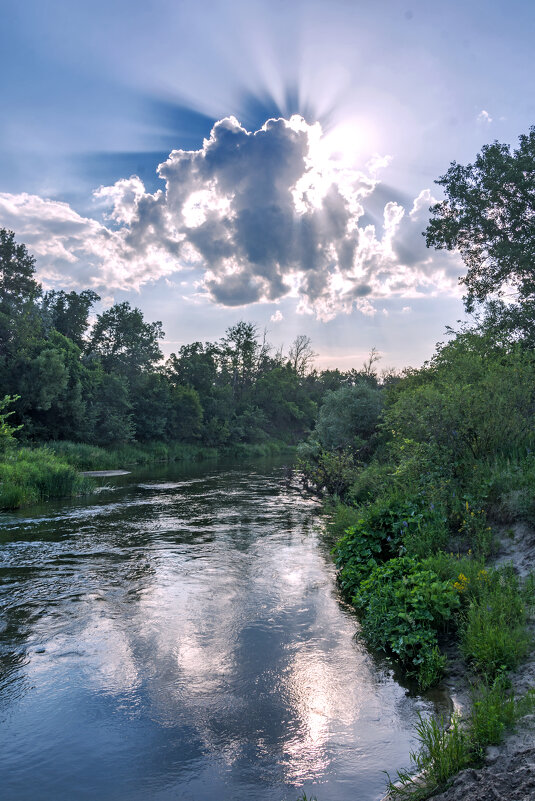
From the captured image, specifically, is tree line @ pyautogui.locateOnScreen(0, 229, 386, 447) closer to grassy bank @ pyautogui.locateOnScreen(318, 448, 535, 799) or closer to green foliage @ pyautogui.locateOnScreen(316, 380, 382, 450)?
green foliage @ pyautogui.locateOnScreen(316, 380, 382, 450)

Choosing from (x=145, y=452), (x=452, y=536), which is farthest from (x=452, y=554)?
(x=145, y=452)

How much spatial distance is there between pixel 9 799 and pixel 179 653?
2.89 metres

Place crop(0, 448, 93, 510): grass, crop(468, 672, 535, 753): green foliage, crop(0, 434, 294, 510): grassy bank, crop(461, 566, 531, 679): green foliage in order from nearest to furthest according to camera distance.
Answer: crop(468, 672, 535, 753): green foliage, crop(461, 566, 531, 679): green foliage, crop(0, 448, 93, 510): grass, crop(0, 434, 294, 510): grassy bank

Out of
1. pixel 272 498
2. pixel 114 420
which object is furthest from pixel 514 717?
pixel 114 420

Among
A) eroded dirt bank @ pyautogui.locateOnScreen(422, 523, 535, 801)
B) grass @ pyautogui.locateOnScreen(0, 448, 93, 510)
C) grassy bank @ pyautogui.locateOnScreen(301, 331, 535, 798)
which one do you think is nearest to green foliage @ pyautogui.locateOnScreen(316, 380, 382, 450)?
grassy bank @ pyautogui.locateOnScreen(301, 331, 535, 798)

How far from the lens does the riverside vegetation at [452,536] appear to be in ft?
15.7

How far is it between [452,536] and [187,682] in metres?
5.48

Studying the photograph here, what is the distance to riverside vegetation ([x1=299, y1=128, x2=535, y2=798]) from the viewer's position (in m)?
4.79

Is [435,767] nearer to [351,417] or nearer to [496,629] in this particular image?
[496,629]

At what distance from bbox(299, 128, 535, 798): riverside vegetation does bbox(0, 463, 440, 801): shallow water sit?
1.89 feet

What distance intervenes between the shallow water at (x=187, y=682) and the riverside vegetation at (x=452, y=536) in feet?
1.89

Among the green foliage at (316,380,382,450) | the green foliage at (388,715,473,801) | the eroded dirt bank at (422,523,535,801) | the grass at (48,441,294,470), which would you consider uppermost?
the green foliage at (316,380,382,450)

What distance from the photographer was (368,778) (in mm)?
4508

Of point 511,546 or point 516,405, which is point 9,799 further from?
point 516,405
